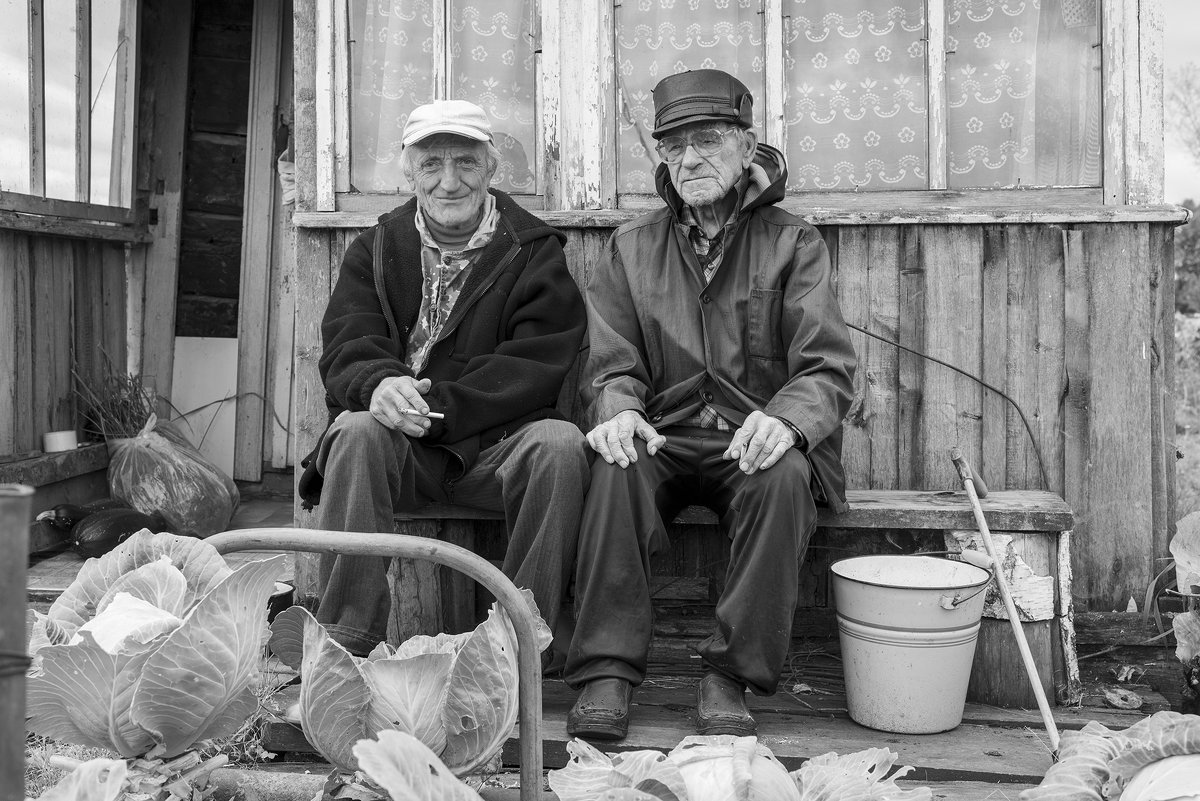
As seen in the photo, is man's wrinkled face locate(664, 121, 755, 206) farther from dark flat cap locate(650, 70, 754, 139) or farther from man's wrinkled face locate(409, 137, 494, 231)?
man's wrinkled face locate(409, 137, 494, 231)

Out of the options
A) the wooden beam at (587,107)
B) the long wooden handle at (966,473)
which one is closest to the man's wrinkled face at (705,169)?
the wooden beam at (587,107)

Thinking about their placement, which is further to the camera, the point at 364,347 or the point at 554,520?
the point at 364,347

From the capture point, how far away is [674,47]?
143 inches

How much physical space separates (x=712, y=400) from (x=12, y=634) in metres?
2.29

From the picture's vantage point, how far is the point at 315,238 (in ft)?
12.2

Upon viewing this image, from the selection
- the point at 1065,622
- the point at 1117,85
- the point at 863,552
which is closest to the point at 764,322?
the point at 863,552

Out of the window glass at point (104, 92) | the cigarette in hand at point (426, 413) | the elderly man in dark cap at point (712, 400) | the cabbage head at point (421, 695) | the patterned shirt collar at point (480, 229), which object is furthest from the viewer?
the window glass at point (104, 92)

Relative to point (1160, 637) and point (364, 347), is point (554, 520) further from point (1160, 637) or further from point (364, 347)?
point (1160, 637)

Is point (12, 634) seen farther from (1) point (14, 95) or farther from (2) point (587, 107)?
(1) point (14, 95)

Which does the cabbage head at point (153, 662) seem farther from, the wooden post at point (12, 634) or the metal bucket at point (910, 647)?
the metal bucket at point (910, 647)

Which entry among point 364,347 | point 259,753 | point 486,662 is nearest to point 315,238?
point 364,347

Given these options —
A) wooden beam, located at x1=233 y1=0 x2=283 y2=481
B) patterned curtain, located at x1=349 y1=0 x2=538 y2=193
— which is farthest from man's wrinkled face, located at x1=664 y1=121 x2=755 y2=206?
wooden beam, located at x1=233 y1=0 x2=283 y2=481

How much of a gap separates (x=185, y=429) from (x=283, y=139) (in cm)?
148

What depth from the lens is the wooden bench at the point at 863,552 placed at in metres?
3.01
